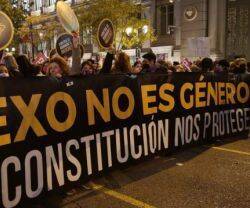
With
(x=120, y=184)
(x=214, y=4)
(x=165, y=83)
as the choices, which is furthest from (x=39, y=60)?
(x=214, y=4)

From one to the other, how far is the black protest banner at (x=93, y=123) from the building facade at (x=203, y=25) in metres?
14.1

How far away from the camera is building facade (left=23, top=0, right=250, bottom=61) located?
23656 mm

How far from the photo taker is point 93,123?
5.68 m

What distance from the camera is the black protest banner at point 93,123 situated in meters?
4.72

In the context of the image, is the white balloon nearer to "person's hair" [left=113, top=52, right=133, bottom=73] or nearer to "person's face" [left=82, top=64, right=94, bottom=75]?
"person's hair" [left=113, top=52, right=133, bottom=73]

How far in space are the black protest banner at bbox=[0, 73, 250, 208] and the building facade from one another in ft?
46.4

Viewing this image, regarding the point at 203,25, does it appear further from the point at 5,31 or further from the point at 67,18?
the point at 5,31

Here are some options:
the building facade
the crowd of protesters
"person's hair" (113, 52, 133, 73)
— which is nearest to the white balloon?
the crowd of protesters

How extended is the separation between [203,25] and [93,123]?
20.2 m

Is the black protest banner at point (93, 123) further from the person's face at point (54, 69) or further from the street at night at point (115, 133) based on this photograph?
the person's face at point (54, 69)

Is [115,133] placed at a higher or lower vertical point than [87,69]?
lower

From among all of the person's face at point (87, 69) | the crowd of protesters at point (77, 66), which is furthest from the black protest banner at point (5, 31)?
the person's face at point (87, 69)

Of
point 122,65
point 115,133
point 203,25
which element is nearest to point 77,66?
point 115,133

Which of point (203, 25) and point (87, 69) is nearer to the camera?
point (87, 69)
